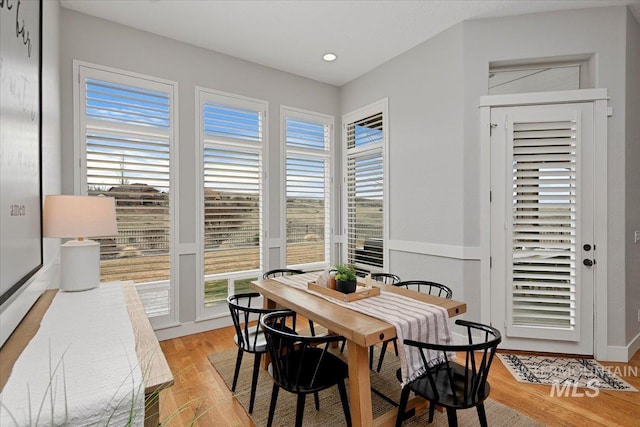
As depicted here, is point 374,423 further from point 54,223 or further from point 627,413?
point 54,223

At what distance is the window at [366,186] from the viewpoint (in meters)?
4.11

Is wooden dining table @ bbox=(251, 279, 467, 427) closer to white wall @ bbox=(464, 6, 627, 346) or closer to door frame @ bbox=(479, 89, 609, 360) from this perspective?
door frame @ bbox=(479, 89, 609, 360)

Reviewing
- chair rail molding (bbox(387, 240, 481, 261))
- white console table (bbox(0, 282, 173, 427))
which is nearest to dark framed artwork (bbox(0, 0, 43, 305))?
white console table (bbox(0, 282, 173, 427))

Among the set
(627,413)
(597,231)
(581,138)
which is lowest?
(627,413)

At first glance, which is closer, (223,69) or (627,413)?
(627,413)

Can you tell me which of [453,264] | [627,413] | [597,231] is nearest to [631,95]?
[597,231]

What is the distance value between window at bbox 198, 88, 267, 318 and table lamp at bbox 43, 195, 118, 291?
4.89 feet

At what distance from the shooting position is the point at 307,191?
4.47m

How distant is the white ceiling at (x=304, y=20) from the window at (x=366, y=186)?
867mm

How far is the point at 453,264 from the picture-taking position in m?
3.21

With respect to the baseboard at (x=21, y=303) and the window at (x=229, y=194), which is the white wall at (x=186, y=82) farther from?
the baseboard at (x=21, y=303)

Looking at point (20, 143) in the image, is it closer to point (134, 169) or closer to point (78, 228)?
point (78, 228)

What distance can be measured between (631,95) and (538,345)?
248cm

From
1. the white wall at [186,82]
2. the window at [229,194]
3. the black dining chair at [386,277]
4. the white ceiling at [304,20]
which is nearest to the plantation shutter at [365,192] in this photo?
the black dining chair at [386,277]
